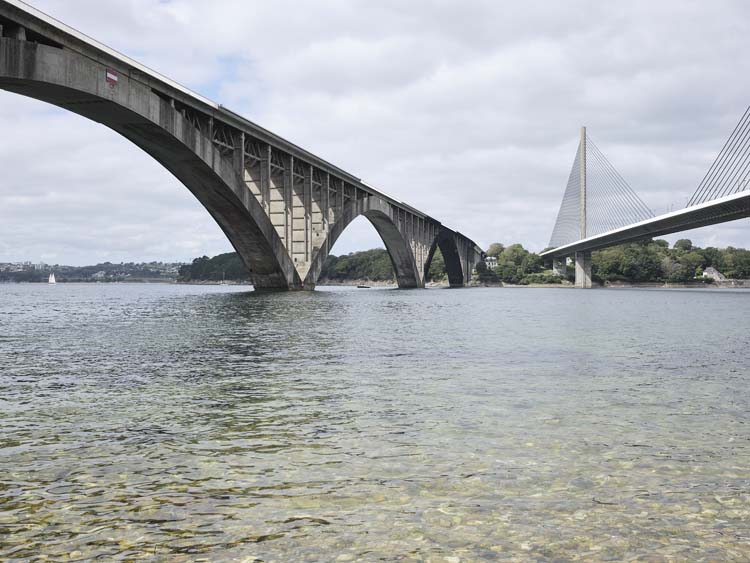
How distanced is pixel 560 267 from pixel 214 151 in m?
152

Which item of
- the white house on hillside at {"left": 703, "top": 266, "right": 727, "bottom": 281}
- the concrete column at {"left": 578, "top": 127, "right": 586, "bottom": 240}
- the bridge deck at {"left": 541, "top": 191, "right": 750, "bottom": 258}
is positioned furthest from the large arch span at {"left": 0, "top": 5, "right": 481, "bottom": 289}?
the white house on hillside at {"left": 703, "top": 266, "right": 727, "bottom": 281}

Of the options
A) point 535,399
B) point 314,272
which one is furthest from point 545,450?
point 314,272

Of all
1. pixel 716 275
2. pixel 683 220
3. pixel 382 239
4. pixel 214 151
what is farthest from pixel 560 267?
pixel 214 151

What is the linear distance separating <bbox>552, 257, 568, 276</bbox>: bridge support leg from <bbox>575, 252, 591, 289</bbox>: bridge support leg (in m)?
31.0

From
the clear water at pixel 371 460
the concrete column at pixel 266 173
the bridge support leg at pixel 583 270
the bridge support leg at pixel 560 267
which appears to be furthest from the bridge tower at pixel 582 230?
the clear water at pixel 371 460

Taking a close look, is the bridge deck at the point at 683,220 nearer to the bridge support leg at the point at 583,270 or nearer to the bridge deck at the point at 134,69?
the bridge support leg at the point at 583,270

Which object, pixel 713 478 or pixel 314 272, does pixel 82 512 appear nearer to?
pixel 713 478

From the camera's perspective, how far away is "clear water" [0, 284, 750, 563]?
5.18 meters

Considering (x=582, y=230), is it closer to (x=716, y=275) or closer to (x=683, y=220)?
(x=683, y=220)

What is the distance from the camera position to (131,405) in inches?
406

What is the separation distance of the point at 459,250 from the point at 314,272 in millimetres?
87869

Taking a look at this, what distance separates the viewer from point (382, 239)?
347 feet

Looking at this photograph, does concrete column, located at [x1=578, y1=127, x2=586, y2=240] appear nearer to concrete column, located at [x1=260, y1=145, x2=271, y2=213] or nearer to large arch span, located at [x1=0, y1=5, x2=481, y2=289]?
large arch span, located at [x1=0, y1=5, x2=481, y2=289]

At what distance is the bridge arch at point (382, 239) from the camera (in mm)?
68750
